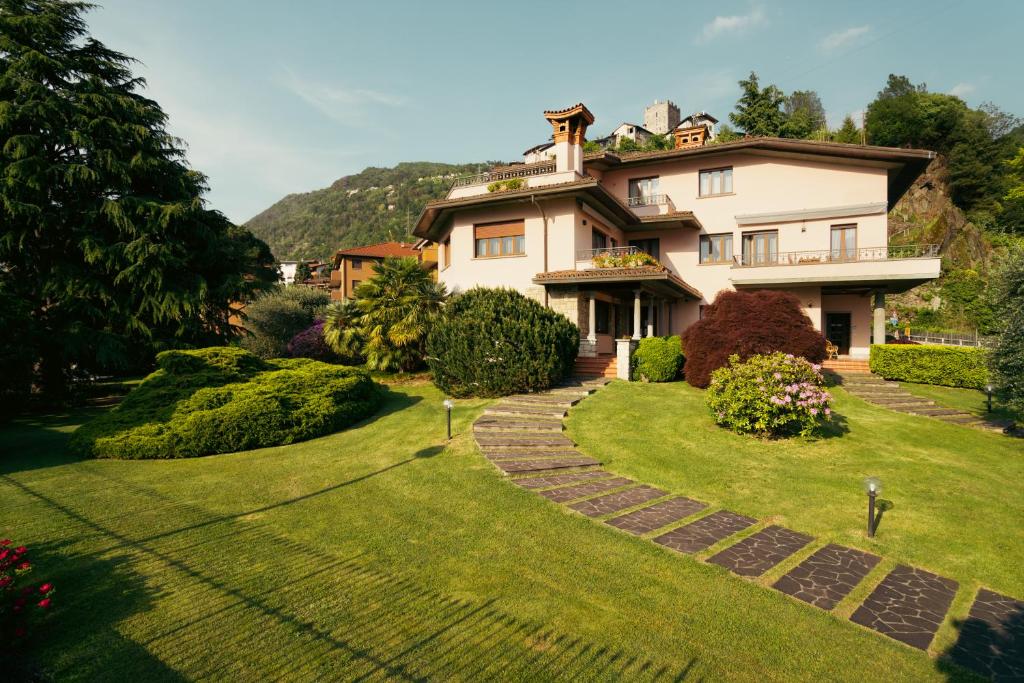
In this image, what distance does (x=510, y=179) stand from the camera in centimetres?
1986

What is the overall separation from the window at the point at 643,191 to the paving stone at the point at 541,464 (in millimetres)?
19241

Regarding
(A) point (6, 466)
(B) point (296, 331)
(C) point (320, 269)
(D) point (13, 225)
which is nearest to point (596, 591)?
(A) point (6, 466)

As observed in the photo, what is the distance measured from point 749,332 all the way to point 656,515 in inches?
355

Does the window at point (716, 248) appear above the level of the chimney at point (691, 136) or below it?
below

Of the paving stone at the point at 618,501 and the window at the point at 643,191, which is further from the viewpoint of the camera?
the window at the point at 643,191

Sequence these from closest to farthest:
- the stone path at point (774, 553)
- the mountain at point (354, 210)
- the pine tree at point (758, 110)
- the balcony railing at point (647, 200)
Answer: the stone path at point (774, 553) < the balcony railing at point (647, 200) < the pine tree at point (758, 110) < the mountain at point (354, 210)

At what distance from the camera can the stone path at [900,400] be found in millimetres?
11898

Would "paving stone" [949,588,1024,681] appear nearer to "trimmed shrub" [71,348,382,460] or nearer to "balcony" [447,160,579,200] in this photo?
"trimmed shrub" [71,348,382,460]

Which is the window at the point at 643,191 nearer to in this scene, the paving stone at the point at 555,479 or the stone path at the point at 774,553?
the stone path at the point at 774,553

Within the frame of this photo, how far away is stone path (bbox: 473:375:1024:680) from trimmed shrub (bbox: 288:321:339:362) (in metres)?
17.9

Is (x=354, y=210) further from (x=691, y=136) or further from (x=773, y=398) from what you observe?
(x=773, y=398)

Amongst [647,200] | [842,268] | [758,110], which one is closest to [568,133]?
[647,200]

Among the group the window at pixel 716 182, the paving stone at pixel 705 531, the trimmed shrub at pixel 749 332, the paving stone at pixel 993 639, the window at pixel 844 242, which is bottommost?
the paving stone at pixel 993 639

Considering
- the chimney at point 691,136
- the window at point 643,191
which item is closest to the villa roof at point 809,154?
the window at point 643,191
